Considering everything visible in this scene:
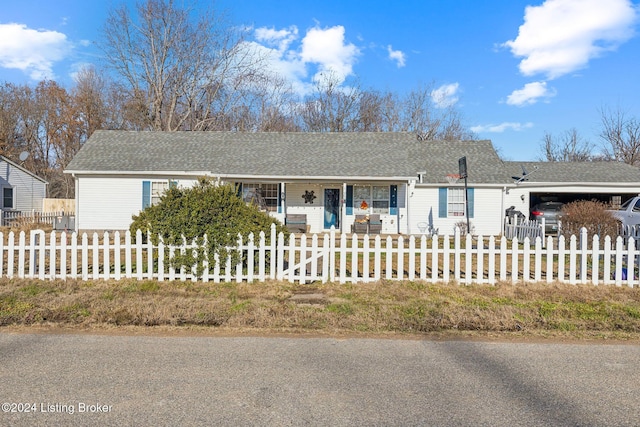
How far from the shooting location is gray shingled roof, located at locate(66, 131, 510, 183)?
1719 cm

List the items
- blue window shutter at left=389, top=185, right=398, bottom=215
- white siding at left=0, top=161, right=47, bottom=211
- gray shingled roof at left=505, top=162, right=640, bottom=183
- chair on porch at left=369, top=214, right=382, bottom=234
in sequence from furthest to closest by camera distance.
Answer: white siding at left=0, top=161, right=47, bottom=211, gray shingled roof at left=505, top=162, right=640, bottom=183, blue window shutter at left=389, top=185, right=398, bottom=215, chair on porch at left=369, top=214, right=382, bottom=234

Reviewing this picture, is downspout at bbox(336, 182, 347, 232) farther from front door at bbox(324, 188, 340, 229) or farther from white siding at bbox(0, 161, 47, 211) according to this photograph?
white siding at bbox(0, 161, 47, 211)

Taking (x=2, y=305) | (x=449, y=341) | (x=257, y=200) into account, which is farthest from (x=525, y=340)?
(x=257, y=200)

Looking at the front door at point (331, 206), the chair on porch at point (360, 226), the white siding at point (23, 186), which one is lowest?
the chair on porch at point (360, 226)

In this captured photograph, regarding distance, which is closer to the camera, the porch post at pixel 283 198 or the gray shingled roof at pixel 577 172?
the porch post at pixel 283 198

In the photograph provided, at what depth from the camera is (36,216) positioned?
70.8 feet

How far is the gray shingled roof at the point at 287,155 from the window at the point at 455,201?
739mm

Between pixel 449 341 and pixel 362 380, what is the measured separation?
1.55m

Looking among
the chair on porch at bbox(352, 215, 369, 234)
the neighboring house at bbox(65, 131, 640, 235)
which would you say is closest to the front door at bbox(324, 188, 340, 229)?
the neighboring house at bbox(65, 131, 640, 235)

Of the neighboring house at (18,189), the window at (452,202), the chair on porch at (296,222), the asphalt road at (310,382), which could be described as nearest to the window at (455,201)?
the window at (452,202)

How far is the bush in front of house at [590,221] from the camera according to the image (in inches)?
412

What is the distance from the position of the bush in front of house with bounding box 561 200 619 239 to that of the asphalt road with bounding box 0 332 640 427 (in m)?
7.09

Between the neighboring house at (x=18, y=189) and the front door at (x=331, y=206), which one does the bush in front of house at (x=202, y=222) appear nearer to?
the front door at (x=331, y=206)

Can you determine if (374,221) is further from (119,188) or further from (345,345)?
(345,345)
